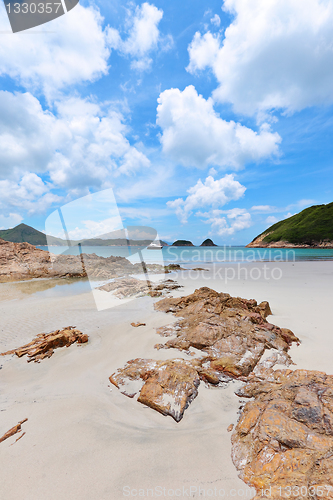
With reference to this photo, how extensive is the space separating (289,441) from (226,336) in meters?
2.85

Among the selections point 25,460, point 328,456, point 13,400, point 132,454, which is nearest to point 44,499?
point 25,460

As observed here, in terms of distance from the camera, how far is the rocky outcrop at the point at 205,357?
142 inches

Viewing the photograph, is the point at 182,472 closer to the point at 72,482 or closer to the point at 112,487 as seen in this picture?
the point at 112,487

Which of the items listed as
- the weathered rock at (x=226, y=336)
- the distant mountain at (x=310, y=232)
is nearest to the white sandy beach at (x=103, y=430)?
the weathered rock at (x=226, y=336)

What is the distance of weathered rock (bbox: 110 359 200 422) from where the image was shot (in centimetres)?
339

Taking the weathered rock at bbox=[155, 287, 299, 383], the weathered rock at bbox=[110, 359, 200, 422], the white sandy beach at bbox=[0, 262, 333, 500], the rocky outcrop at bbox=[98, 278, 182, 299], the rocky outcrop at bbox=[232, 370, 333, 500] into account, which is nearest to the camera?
the rocky outcrop at bbox=[232, 370, 333, 500]

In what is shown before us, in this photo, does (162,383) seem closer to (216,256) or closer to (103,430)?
(103,430)

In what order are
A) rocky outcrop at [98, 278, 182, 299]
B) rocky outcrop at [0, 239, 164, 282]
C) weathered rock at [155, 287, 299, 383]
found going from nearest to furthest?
weathered rock at [155, 287, 299, 383], rocky outcrop at [98, 278, 182, 299], rocky outcrop at [0, 239, 164, 282]

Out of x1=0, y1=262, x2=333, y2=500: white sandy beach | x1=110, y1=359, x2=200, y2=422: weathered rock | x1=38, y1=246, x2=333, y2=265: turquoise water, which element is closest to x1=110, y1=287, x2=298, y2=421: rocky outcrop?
x1=110, y1=359, x2=200, y2=422: weathered rock

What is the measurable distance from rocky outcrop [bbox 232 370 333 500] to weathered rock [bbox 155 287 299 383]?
1009 mm

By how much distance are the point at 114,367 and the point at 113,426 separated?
1.64 m

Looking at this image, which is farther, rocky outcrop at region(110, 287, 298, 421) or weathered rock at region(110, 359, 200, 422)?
rocky outcrop at region(110, 287, 298, 421)

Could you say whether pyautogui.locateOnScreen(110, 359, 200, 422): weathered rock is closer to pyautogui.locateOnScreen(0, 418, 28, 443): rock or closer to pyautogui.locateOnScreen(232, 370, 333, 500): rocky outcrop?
pyautogui.locateOnScreen(232, 370, 333, 500): rocky outcrop

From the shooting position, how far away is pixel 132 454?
2684 millimetres
